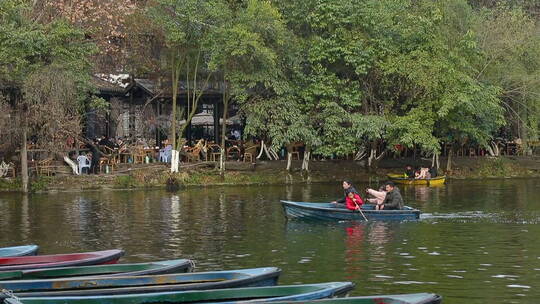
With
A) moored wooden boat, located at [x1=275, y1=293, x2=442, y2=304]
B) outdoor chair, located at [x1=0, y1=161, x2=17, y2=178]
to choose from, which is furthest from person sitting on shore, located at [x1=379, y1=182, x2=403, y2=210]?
outdoor chair, located at [x1=0, y1=161, x2=17, y2=178]

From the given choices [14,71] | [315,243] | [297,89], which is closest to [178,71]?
[297,89]

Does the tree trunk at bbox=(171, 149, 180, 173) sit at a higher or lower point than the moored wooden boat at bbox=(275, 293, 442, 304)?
higher

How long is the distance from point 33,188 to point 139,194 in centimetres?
477

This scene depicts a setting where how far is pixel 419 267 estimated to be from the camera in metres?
19.8

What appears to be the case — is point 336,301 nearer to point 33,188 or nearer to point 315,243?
point 315,243

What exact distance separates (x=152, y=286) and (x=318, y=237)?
11.4 metres

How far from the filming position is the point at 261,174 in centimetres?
4525

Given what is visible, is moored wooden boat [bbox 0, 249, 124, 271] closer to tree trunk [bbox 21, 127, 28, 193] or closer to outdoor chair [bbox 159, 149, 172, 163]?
tree trunk [bbox 21, 127, 28, 193]

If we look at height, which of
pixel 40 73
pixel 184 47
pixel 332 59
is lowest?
pixel 40 73

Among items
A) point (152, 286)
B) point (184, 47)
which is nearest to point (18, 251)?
point (152, 286)

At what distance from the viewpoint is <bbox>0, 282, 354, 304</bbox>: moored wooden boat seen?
41.6 feet

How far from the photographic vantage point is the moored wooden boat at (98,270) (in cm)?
1535

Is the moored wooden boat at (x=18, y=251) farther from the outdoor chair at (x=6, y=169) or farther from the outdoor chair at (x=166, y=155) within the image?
the outdoor chair at (x=166, y=155)

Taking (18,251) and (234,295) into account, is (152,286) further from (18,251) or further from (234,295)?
(18,251)
